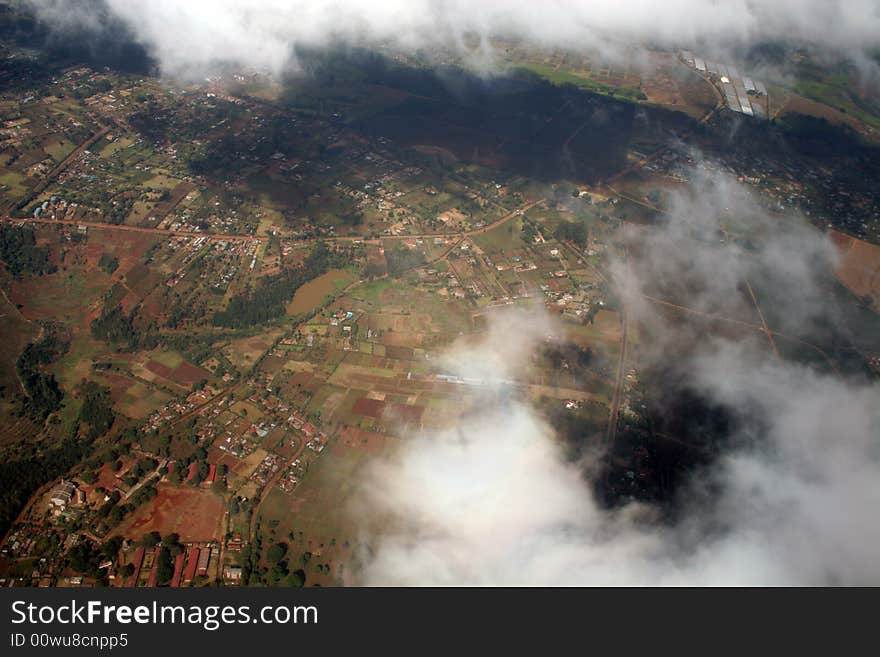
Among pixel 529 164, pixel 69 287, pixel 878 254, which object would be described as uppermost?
pixel 878 254

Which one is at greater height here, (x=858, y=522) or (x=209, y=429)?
(x=858, y=522)

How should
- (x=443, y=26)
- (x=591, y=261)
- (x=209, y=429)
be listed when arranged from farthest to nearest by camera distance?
1. (x=443, y=26)
2. (x=591, y=261)
3. (x=209, y=429)

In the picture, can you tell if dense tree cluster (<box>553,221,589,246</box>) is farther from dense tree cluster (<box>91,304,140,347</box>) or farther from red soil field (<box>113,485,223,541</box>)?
red soil field (<box>113,485,223,541</box>)

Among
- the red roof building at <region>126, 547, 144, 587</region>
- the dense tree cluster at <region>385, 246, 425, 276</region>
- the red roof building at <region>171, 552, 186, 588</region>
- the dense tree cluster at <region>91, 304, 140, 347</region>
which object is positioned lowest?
the dense tree cluster at <region>91, 304, 140, 347</region>

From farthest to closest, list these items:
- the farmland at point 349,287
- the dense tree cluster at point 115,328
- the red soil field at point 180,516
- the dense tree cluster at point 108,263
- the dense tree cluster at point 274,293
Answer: the dense tree cluster at point 108,263 → the dense tree cluster at point 274,293 → the dense tree cluster at point 115,328 → the farmland at point 349,287 → the red soil field at point 180,516

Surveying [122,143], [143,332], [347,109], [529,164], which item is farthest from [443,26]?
[143,332]

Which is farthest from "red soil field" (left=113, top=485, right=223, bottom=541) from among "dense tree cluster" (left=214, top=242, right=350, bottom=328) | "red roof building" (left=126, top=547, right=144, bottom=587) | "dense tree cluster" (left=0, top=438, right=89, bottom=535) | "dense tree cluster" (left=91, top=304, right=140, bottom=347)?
"dense tree cluster" (left=214, top=242, right=350, bottom=328)

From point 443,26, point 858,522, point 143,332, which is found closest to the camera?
point 858,522

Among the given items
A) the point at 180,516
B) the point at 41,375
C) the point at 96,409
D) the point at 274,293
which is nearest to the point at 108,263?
the point at 41,375

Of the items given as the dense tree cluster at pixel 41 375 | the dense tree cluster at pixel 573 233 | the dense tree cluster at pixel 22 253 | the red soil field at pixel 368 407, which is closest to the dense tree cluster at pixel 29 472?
the dense tree cluster at pixel 41 375

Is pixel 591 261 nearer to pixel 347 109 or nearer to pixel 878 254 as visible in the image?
pixel 878 254

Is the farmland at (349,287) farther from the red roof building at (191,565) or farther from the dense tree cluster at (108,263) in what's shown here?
the dense tree cluster at (108,263)
